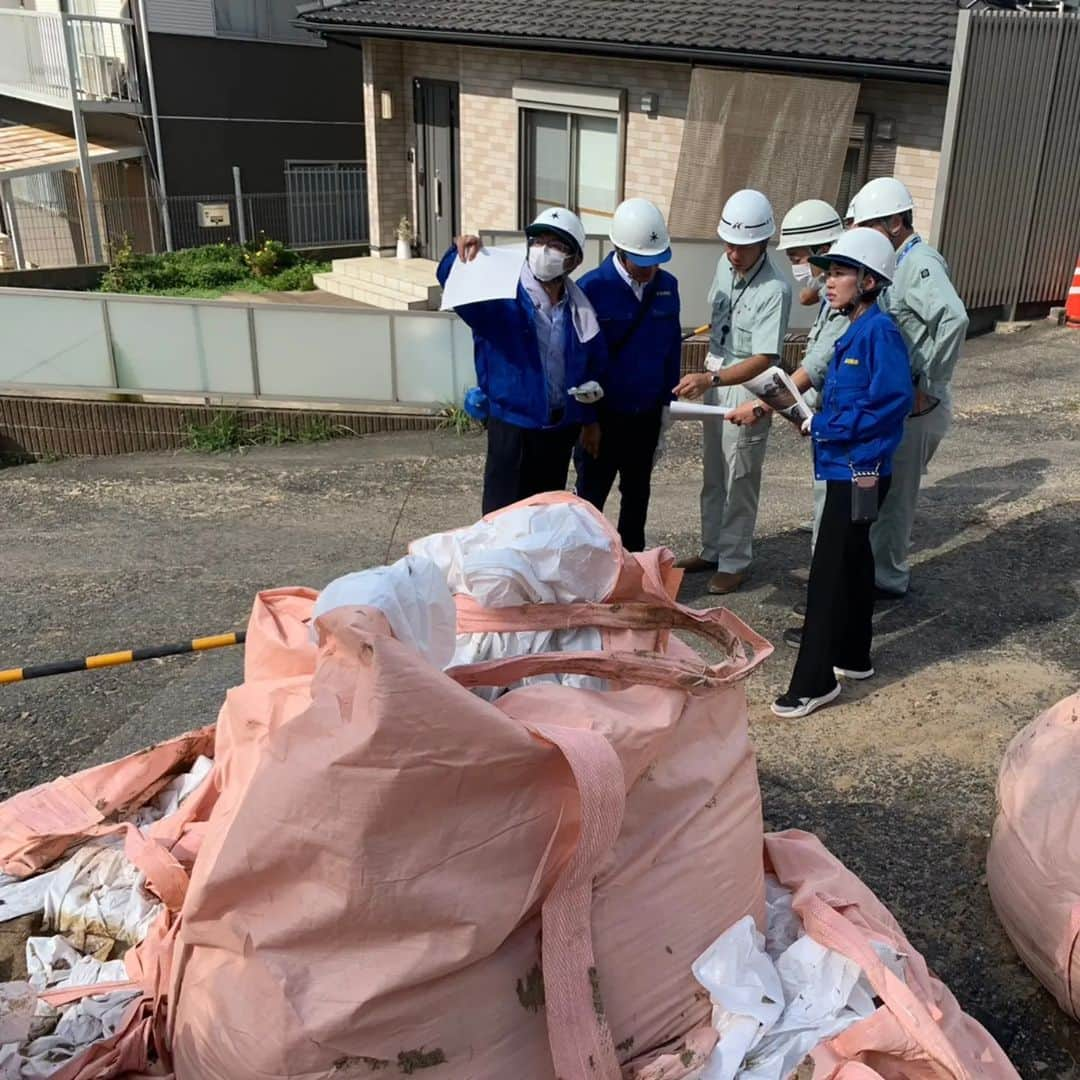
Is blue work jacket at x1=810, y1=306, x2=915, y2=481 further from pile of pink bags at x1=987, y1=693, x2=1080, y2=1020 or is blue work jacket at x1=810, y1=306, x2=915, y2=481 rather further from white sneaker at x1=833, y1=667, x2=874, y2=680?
pile of pink bags at x1=987, y1=693, x2=1080, y2=1020

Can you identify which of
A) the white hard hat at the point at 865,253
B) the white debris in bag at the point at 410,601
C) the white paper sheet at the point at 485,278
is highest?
the white hard hat at the point at 865,253

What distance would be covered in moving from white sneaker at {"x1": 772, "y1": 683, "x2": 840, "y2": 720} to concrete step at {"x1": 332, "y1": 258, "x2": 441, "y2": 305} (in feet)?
27.2

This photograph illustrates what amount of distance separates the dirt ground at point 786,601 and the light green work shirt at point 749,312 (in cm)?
104

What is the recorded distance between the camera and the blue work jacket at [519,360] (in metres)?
3.73

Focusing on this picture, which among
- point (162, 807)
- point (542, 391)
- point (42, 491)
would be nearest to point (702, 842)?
point (162, 807)

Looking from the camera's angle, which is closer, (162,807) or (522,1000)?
(522,1000)

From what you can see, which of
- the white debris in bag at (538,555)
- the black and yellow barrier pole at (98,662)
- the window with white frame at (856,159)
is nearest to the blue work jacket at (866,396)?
the white debris in bag at (538,555)

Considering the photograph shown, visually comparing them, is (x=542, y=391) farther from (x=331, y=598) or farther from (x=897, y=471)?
(x=331, y=598)

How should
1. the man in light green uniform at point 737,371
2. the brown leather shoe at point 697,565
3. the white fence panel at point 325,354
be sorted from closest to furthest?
the man in light green uniform at point 737,371
the brown leather shoe at point 697,565
the white fence panel at point 325,354

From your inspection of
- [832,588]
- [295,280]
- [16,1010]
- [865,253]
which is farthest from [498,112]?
[16,1010]

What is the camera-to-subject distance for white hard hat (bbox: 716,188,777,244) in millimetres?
4230

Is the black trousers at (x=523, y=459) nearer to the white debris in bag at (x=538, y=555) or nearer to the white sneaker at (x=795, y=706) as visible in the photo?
the white sneaker at (x=795, y=706)

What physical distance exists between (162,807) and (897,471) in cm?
312

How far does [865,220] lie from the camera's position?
13.4 feet
